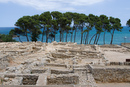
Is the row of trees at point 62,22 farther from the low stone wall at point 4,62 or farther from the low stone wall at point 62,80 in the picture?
the low stone wall at point 62,80

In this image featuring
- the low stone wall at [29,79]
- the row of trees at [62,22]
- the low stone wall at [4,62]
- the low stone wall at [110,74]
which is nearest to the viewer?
the low stone wall at [29,79]

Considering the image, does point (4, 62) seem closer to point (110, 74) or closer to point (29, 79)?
point (29, 79)

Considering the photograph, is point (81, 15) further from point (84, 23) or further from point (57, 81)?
point (57, 81)

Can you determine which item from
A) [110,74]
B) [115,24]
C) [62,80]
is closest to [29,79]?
[62,80]

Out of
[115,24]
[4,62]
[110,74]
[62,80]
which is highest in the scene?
[115,24]

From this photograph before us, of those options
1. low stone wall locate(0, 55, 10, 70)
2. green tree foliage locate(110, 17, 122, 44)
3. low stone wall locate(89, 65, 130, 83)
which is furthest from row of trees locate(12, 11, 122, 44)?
low stone wall locate(89, 65, 130, 83)

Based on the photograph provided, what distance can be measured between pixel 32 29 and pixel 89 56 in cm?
2310

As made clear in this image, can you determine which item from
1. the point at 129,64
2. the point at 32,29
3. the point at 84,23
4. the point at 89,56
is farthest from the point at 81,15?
the point at 129,64

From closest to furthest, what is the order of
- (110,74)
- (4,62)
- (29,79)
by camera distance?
(29,79) → (110,74) → (4,62)

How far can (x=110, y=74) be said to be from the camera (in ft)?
30.7

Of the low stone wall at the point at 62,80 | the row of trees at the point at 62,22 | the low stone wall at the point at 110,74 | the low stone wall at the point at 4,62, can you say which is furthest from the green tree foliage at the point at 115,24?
the low stone wall at the point at 62,80

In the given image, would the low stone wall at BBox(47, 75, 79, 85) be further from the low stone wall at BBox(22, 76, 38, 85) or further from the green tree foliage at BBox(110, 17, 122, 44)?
the green tree foliage at BBox(110, 17, 122, 44)

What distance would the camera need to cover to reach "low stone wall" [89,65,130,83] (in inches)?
366

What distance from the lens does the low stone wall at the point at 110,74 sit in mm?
9305
